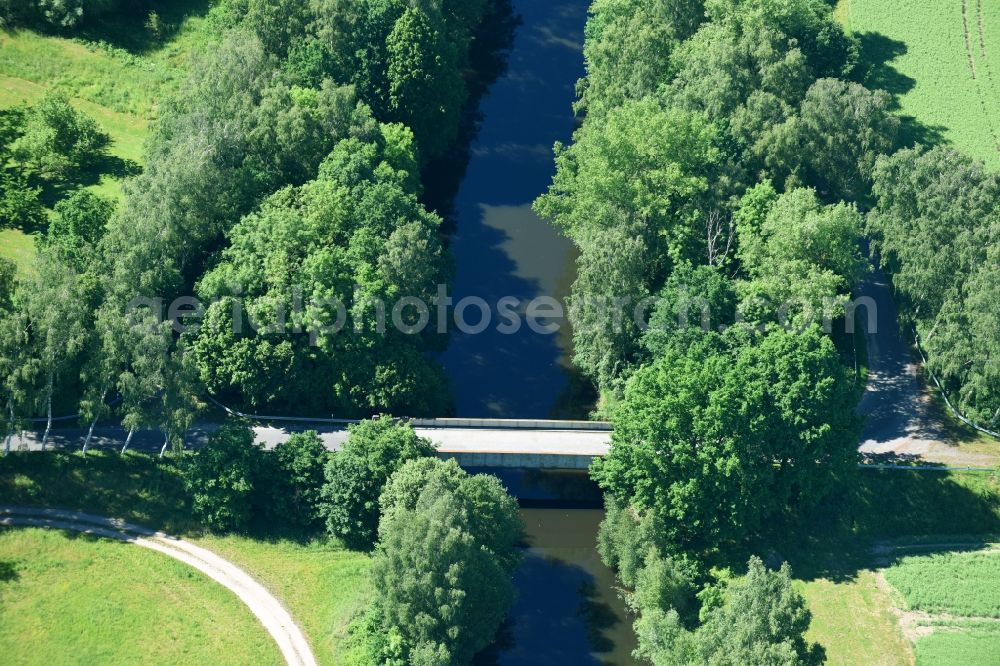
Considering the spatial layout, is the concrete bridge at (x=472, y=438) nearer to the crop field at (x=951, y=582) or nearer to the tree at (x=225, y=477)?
the tree at (x=225, y=477)

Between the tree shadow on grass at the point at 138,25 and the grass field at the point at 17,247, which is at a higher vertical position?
the tree shadow on grass at the point at 138,25

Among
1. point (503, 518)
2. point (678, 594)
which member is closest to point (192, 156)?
point (503, 518)

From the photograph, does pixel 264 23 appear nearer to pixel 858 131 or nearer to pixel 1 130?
pixel 1 130

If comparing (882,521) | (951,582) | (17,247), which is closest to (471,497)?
(882,521)

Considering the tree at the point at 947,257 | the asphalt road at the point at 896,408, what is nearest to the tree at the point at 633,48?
the tree at the point at 947,257

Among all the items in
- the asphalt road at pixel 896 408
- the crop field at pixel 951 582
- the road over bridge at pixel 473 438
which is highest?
the asphalt road at pixel 896 408

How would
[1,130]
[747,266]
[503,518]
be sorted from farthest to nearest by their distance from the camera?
[1,130]
[747,266]
[503,518]

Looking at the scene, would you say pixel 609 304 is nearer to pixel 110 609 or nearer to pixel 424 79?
Result: pixel 424 79
